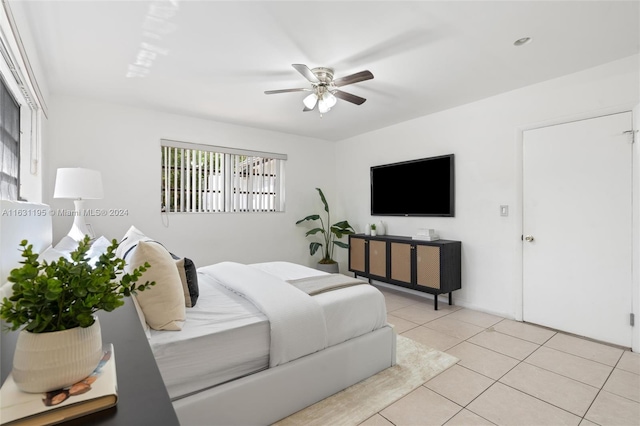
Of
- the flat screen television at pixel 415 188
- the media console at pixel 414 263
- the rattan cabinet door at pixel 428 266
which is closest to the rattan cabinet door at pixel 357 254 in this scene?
the media console at pixel 414 263

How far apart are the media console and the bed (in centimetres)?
151

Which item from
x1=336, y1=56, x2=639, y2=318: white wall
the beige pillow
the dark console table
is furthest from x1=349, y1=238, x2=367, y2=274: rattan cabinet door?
the dark console table

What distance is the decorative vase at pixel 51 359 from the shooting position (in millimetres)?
605

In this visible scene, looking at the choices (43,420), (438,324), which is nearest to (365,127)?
(438,324)

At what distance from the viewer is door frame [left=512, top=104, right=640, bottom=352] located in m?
2.49

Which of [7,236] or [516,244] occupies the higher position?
[7,236]

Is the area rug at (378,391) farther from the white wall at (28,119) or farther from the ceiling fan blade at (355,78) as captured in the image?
the white wall at (28,119)

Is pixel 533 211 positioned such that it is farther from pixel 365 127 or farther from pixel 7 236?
pixel 7 236

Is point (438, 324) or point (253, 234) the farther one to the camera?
point (253, 234)

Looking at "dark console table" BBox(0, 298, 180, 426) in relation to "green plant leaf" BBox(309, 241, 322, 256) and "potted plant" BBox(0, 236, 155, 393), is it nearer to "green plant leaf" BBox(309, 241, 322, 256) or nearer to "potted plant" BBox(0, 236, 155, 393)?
"potted plant" BBox(0, 236, 155, 393)

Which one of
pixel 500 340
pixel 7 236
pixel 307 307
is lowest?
pixel 500 340

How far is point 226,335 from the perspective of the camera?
1525mm

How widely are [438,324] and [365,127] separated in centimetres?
293

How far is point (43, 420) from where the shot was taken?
550mm
